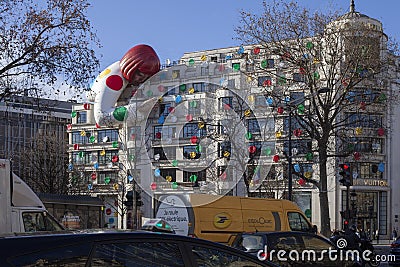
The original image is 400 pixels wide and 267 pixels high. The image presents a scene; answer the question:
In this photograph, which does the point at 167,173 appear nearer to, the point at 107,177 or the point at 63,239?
the point at 107,177

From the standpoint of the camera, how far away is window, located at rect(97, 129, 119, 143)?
75.3 m

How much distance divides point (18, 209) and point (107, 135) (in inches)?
2423

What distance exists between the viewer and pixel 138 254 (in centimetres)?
551

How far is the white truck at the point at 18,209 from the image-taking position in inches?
564

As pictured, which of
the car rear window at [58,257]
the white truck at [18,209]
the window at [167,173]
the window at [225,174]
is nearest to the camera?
the car rear window at [58,257]

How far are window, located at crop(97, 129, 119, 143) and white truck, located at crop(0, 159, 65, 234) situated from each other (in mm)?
58125

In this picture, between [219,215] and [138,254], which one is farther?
[219,215]

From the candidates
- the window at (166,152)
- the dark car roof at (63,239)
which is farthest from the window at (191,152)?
the dark car roof at (63,239)

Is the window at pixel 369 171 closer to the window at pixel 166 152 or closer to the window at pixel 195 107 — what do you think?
the window at pixel 166 152

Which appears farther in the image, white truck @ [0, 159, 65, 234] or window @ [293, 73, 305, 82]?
window @ [293, 73, 305, 82]

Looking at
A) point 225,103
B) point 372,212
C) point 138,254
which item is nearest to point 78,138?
point 372,212

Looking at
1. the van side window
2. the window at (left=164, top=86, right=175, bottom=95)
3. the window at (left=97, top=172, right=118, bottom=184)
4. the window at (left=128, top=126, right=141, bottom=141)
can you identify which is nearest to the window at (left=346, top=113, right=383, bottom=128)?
the van side window

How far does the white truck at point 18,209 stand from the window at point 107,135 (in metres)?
58.1

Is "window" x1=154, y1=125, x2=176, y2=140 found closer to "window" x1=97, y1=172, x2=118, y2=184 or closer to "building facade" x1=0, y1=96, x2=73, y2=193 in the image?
"building facade" x1=0, y1=96, x2=73, y2=193
